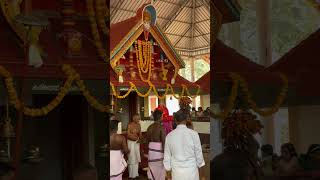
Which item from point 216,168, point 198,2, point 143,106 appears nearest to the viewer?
point 216,168

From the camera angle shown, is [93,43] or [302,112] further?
[302,112]

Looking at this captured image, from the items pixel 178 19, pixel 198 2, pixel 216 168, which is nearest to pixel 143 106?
pixel 178 19

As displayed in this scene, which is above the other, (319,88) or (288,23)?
(288,23)

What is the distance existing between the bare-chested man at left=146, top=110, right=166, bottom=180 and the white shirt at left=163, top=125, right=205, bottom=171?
1.43 meters

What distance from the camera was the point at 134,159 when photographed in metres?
4.88

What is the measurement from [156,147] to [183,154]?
5.28ft

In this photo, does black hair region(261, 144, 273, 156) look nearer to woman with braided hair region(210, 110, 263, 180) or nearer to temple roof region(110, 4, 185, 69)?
woman with braided hair region(210, 110, 263, 180)

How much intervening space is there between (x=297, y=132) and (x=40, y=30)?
134 cm

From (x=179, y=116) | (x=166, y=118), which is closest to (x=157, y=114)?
(x=166, y=118)

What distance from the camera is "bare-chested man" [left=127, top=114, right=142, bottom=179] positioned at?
4730 mm

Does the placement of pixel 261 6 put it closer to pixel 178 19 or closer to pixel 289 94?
pixel 289 94

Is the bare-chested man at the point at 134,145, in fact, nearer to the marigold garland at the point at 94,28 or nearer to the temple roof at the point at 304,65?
the temple roof at the point at 304,65

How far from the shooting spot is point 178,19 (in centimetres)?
440

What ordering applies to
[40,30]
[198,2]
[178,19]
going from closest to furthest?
[40,30] < [198,2] < [178,19]
